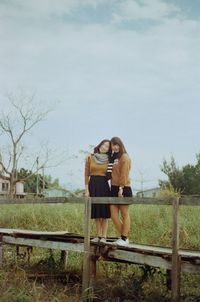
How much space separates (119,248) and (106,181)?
1.08 metres

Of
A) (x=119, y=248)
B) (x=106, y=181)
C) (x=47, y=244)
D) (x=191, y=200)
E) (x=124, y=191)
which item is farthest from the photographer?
(x=47, y=244)

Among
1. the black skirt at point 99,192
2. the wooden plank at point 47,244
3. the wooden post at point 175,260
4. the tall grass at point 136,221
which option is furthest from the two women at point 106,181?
the tall grass at point 136,221

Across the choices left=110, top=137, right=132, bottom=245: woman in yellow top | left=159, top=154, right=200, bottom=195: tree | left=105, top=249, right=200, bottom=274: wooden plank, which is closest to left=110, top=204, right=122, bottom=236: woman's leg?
left=110, top=137, right=132, bottom=245: woman in yellow top

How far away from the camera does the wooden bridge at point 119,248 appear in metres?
6.75

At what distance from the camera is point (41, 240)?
9.19 m

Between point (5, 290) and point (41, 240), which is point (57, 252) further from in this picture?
point (5, 290)

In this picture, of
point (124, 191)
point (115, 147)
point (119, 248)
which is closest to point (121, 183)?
point (124, 191)

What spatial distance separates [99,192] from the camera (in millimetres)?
8297

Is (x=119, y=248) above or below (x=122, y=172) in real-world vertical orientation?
below

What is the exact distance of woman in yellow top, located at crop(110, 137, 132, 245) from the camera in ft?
26.0

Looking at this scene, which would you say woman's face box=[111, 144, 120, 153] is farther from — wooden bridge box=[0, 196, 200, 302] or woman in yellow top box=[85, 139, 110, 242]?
wooden bridge box=[0, 196, 200, 302]

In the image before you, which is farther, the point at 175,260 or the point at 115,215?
the point at 115,215

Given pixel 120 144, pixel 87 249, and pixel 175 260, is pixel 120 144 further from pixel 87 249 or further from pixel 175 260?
pixel 175 260

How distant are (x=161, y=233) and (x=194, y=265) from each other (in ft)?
25.3
